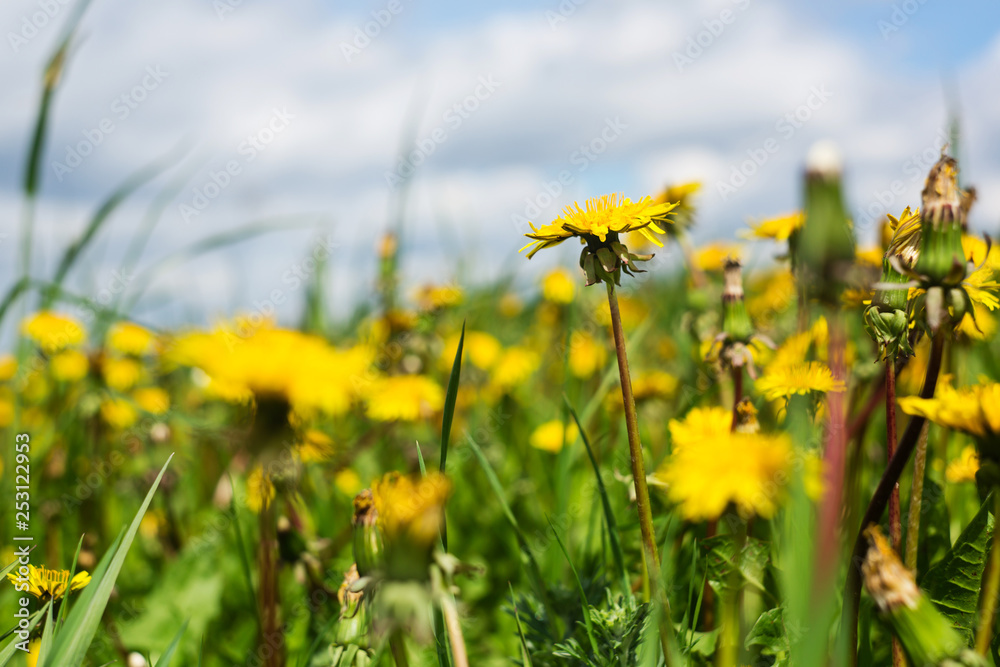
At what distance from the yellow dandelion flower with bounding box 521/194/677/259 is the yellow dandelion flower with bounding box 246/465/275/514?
0.50 meters

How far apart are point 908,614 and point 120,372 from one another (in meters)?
3.29

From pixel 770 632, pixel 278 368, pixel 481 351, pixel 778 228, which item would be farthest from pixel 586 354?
pixel 278 368

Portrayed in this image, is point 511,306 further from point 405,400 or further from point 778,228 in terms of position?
point 778,228

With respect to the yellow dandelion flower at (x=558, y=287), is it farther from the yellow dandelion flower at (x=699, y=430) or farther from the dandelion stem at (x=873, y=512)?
the dandelion stem at (x=873, y=512)

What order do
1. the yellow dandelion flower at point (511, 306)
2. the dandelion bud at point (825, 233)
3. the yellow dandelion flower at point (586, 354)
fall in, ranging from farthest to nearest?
the yellow dandelion flower at point (511, 306)
the yellow dandelion flower at point (586, 354)
the dandelion bud at point (825, 233)

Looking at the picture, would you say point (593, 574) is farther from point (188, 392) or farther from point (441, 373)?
point (188, 392)

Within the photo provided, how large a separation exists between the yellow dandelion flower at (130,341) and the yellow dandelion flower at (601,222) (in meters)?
2.89

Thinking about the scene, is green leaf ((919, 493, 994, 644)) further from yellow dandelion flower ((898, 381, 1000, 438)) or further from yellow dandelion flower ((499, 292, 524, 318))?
yellow dandelion flower ((499, 292, 524, 318))

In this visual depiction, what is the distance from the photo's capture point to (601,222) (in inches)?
41.3

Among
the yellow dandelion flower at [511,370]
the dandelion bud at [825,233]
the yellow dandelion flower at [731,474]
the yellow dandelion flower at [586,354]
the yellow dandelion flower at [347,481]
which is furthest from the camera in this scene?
the yellow dandelion flower at [511,370]

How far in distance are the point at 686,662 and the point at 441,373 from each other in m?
2.54

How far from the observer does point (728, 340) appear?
144cm

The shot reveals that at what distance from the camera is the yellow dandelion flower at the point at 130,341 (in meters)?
3.40

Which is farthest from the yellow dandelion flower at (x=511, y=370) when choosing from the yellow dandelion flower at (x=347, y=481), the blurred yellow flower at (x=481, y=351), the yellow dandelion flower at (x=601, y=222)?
the yellow dandelion flower at (x=601, y=222)
